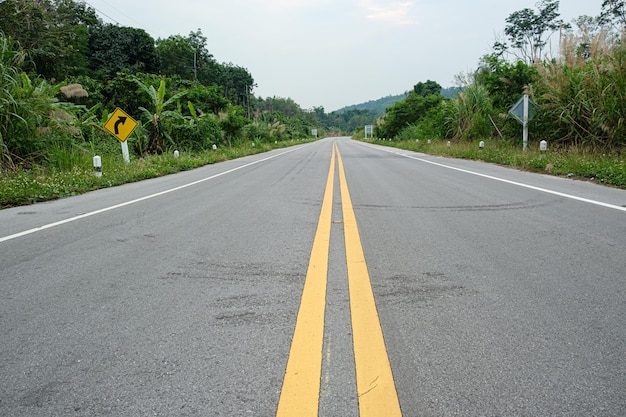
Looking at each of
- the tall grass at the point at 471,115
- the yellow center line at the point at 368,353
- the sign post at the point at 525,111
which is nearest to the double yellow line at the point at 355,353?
the yellow center line at the point at 368,353

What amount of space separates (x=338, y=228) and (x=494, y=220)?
1.91m

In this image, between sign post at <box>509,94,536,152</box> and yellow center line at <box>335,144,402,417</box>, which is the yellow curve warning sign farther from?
sign post at <box>509,94,536,152</box>

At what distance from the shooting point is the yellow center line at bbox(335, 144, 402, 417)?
1595mm

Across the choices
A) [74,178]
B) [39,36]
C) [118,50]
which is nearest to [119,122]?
[74,178]

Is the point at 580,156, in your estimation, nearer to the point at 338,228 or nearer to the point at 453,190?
the point at 453,190

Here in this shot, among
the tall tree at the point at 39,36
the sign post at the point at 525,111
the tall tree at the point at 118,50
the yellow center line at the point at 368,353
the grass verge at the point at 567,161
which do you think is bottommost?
the yellow center line at the point at 368,353

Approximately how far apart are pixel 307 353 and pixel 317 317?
0.38 metres

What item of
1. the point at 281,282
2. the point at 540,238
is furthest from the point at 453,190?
the point at 281,282

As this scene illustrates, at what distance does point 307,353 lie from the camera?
1968 mm

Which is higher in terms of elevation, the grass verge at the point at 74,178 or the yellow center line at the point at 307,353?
the grass verge at the point at 74,178

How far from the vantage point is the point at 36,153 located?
10.5 metres

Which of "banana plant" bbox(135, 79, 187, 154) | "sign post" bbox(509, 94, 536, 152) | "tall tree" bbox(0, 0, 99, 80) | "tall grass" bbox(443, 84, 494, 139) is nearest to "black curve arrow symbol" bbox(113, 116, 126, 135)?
"banana plant" bbox(135, 79, 187, 154)

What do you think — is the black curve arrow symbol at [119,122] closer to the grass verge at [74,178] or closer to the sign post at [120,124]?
the sign post at [120,124]

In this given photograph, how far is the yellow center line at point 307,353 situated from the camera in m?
1.60
